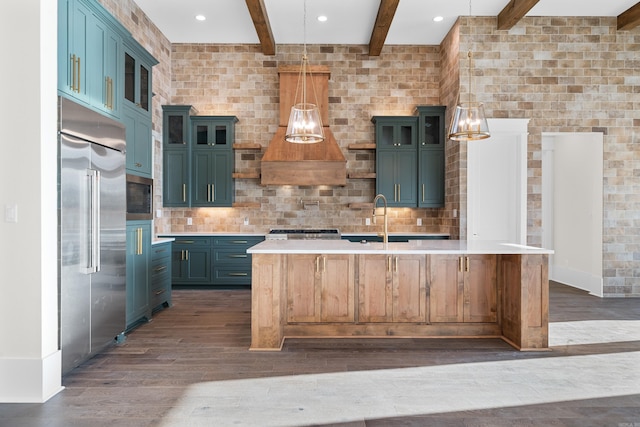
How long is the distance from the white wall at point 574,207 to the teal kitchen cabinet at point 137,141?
17.8 ft

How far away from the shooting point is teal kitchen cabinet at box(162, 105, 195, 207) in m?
6.59

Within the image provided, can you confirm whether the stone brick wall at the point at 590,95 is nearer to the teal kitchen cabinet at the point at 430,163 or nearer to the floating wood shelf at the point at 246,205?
the teal kitchen cabinet at the point at 430,163

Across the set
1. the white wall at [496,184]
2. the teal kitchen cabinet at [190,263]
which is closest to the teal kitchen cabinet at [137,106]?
the teal kitchen cabinet at [190,263]

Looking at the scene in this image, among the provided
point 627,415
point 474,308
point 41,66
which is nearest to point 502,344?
point 474,308

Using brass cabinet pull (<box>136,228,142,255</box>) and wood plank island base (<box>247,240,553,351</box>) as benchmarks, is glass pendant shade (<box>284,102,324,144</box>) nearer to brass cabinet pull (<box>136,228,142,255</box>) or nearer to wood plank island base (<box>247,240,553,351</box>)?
wood plank island base (<box>247,240,553,351</box>)

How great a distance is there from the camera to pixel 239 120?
22.9 ft

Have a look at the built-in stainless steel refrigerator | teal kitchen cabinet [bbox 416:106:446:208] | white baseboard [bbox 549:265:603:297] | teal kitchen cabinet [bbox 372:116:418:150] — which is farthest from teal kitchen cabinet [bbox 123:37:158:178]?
white baseboard [bbox 549:265:603:297]

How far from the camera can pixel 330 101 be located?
6.96m

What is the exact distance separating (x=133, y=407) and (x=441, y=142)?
5.56 m

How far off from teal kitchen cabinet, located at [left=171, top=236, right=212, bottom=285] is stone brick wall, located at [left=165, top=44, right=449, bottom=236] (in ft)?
1.98

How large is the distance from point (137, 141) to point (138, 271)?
4.48 feet

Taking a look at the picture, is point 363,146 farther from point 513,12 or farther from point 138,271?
point 138,271

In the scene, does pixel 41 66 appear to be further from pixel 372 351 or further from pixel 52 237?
pixel 372 351

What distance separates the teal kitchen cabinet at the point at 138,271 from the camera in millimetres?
4145
